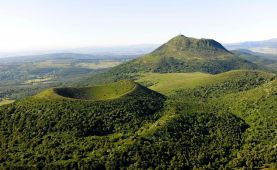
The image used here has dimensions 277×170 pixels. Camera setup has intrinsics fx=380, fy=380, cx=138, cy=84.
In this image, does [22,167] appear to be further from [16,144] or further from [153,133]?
[153,133]

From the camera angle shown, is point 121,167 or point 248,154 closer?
point 121,167

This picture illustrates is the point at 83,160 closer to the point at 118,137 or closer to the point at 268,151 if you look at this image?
the point at 118,137

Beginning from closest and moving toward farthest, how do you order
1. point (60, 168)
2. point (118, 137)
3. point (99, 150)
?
1. point (60, 168)
2. point (99, 150)
3. point (118, 137)

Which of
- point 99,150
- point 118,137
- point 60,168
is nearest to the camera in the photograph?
point 60,168

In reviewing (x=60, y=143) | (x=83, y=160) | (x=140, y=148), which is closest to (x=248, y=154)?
(x=140, y=148)

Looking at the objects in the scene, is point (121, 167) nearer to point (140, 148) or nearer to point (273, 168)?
point (140, 148)

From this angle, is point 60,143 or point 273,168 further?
point 60,143

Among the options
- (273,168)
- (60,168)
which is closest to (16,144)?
(60,168)

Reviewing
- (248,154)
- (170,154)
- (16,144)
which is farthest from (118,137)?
(248,154)
